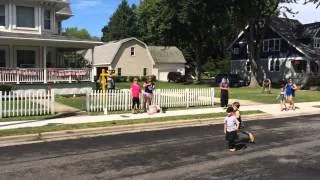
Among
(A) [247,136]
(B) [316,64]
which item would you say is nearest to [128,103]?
(A) [247,136]

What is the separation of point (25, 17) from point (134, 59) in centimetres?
3883

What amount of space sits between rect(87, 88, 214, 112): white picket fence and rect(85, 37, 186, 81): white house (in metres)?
41.2

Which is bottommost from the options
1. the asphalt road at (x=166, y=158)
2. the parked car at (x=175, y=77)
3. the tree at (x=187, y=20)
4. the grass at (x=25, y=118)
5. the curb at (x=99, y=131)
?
the asphalt road at (x=166, y=158)

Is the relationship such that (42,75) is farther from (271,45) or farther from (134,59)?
(134,59)

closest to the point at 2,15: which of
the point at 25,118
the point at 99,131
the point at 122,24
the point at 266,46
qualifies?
the point at 25,118

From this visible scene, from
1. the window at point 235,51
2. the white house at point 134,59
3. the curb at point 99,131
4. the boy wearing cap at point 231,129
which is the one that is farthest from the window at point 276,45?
the boy wearing cap at point 231,129

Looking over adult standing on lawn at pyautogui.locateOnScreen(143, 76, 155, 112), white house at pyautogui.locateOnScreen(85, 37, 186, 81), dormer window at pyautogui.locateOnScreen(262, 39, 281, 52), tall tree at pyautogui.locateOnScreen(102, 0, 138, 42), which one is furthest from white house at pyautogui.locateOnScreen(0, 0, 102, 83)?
tall tree at pyautogui.locateOnScreen(102, 0, 138, 42)

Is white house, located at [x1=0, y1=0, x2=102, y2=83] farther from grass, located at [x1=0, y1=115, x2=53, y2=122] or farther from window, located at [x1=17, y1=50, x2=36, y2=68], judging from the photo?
grass, located at [x1=0, y1=115, x2=53, y2=122]

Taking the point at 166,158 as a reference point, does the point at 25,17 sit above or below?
above

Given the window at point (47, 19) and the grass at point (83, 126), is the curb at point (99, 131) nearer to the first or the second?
the grass at point (83, 126)

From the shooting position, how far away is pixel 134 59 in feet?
231

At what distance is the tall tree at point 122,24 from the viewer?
113 metres

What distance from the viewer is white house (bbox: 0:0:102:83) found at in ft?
97.4

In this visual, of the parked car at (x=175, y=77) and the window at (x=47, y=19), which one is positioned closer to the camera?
the window at (x=47, y=19)
